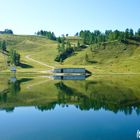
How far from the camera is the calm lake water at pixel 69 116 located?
47.4 m

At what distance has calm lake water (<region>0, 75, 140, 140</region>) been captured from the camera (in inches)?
1866

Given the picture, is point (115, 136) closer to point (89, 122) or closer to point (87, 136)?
point (87, 136)

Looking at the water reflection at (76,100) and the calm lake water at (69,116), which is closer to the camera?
the calm lake water at (69,116)

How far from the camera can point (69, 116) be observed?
62750 mm

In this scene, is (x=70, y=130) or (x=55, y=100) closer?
(x=70, y=130)

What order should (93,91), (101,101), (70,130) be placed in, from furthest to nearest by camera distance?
(93,91) → (101,101) → (70,130)

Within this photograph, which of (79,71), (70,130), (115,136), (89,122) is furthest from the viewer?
(79,71)

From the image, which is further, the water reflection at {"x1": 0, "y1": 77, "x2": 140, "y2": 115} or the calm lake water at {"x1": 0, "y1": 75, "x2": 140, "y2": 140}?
the water reflection at {"x1": 0, "y1": 77, "x2": 140, "y2": 115}

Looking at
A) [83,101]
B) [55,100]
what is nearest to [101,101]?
[83,101]

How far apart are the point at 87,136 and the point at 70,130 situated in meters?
4.51

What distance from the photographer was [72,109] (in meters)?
71.0

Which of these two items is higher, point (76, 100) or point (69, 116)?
point (69, 116)

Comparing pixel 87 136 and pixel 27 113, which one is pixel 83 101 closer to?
pixel 27 113

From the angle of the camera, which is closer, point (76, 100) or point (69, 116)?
point (69, 116)
